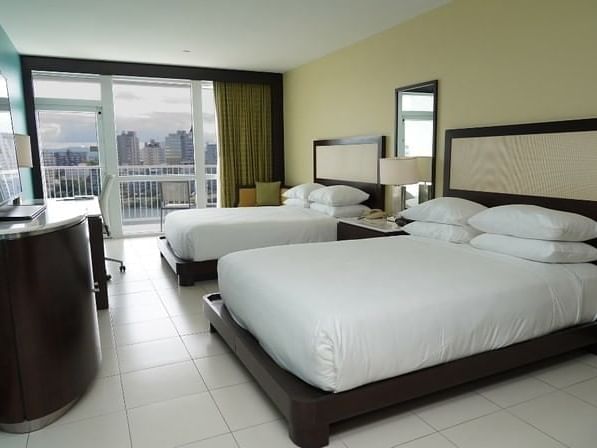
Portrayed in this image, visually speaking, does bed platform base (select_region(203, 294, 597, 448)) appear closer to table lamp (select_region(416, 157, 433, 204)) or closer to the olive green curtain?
table lamp (select_region(416, 157, 433, 204))

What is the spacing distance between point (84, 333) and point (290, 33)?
383 cm

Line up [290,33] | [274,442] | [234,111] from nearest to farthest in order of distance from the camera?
[274,442], [290,33], [234,111]

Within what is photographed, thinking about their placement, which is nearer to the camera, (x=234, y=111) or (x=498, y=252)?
(x=498, y=252)

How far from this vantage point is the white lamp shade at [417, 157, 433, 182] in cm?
422

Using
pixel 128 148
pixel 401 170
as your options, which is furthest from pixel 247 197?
pixel 401 170

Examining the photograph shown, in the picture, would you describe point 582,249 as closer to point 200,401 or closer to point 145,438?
point 200,401

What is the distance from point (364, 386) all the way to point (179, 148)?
6096mm

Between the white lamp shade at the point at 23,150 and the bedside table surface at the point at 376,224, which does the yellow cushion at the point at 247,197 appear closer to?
the bedside table surface at the point at 376,224

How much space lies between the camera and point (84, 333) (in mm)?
2314

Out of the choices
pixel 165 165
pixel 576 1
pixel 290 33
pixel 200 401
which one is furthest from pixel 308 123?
pixel 200 401

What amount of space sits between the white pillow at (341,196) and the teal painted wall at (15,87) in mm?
3395

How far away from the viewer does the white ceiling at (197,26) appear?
13.0 ft

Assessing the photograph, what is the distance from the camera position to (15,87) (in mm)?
5289

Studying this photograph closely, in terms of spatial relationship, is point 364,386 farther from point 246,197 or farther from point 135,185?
point 135,185
